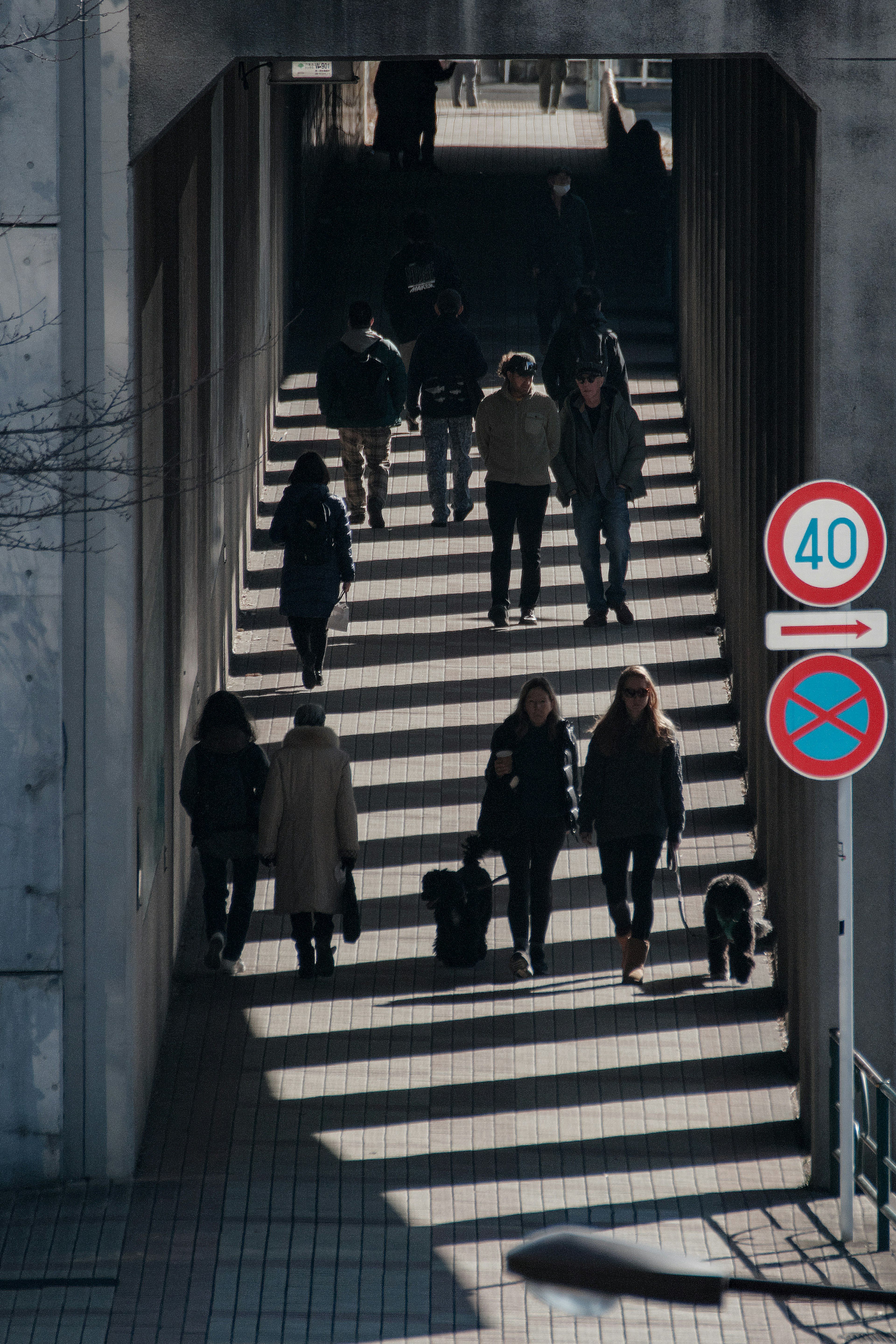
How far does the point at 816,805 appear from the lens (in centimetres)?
905

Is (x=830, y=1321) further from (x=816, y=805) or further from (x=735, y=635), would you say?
(x=735, y=635)

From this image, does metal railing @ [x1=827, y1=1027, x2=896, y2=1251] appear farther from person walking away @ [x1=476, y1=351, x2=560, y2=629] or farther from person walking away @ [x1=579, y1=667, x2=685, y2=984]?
person walking away @ [x1=476, y1=351, x2=560, y2=629]

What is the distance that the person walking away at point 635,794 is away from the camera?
1084cm

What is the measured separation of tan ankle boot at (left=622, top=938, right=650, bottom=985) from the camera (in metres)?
11.0

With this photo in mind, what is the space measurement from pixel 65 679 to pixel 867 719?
3.25 m

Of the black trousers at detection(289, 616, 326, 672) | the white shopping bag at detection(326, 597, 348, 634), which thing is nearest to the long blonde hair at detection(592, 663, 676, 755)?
the white shopping bag at detection(326, 597, 348, 634)

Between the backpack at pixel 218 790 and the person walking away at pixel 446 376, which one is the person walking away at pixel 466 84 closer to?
the person walking away at pixel 446 376

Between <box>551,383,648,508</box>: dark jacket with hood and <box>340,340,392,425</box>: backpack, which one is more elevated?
<box>340,340,392,425</box>: backpack

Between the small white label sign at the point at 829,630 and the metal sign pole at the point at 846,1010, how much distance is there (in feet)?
0.61

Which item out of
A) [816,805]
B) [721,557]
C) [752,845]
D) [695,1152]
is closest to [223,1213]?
[695,1152]

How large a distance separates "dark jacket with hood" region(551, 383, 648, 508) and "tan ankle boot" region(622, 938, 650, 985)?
477cm

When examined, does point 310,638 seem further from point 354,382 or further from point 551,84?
point 551,84

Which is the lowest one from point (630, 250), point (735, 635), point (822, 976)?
point (822, 976)

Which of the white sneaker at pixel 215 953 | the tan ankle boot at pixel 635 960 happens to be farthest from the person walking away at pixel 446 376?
the tan ankle boot at pixel 635 960
